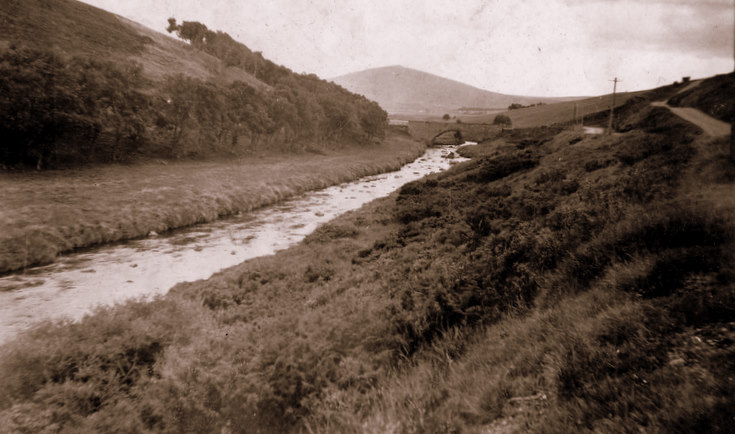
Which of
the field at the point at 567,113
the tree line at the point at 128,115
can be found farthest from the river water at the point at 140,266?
the field at the point at 567,113

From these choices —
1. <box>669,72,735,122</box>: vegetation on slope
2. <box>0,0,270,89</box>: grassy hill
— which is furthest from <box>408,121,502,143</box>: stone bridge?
<box>669,72,735,122</box>: vegetation on slope

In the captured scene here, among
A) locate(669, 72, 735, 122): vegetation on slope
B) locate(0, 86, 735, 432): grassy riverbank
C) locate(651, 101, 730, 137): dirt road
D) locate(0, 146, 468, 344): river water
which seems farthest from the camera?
locate(669, 72, 735, 122): vegetation on slope

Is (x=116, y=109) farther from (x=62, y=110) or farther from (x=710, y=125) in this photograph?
(x=710, y=125)

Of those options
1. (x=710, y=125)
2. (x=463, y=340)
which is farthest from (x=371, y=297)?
(x=710, y=125)

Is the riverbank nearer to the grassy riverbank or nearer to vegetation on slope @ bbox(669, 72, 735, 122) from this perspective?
the grassy riverbank

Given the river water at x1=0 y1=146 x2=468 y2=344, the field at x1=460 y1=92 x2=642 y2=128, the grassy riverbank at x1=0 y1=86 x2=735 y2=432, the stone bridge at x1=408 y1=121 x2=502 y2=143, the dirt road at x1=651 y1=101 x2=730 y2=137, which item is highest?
the field at x1=460 y1=92 x2=642 y2=128

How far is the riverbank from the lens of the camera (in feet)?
66.1

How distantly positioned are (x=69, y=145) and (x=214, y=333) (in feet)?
123

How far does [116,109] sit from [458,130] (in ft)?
361

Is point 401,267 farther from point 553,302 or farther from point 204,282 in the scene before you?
point 204,282

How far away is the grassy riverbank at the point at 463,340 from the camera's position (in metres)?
4.39

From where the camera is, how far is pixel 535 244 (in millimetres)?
10305

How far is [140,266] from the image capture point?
19.5 metres

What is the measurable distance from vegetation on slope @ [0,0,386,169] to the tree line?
10 centimetres
